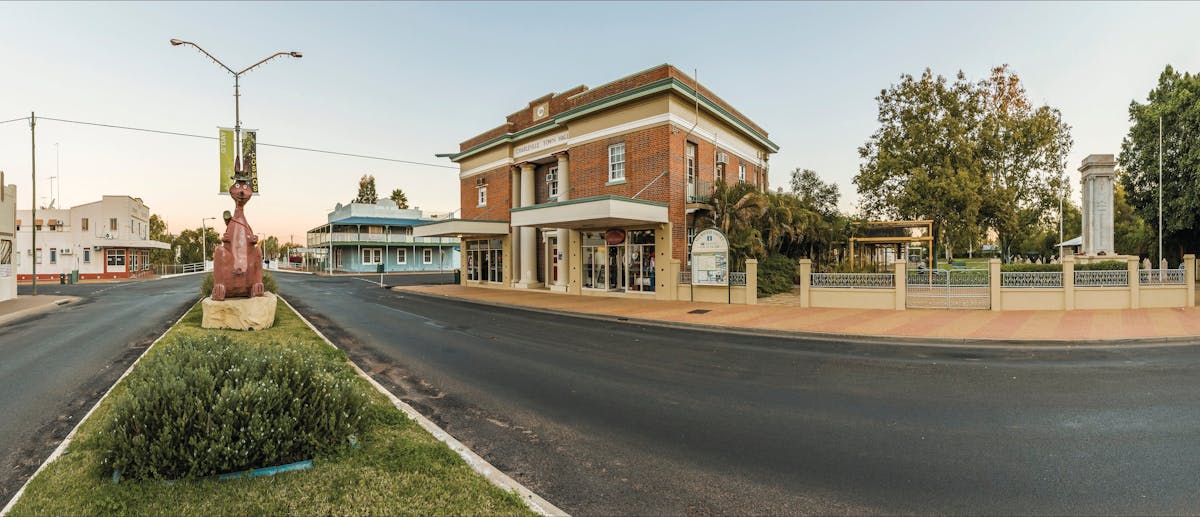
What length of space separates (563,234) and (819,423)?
1950cm

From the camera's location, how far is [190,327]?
36.9 ft

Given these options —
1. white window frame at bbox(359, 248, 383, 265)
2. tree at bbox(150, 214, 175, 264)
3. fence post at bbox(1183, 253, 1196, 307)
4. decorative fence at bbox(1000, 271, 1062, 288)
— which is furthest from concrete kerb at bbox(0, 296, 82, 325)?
tree at bbox(150, 214, 175, 264)

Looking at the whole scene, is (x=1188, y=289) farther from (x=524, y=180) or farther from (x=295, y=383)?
(x=524, y=180)

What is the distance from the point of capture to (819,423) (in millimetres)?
5344

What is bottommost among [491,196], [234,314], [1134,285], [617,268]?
[234,314]

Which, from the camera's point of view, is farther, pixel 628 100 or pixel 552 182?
pixel 552 182

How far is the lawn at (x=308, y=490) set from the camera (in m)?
3.06

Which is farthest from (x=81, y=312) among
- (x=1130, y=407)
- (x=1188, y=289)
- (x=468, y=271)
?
(x=1188, y=289)

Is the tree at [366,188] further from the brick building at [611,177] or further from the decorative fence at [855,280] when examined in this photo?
the decorative fence at [855,280]

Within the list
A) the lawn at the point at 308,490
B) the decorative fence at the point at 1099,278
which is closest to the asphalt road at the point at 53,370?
the lawn at the point at 308,490

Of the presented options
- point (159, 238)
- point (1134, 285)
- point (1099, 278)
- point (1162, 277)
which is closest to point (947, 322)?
A: point (1099, 278)

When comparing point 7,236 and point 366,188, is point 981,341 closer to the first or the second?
point 7,236

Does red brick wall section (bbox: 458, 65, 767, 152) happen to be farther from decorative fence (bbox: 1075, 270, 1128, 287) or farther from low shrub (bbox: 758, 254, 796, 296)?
decorative fence (bbox: 1075, 270, 1128, 287)

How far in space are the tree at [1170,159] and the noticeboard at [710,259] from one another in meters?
23.8
